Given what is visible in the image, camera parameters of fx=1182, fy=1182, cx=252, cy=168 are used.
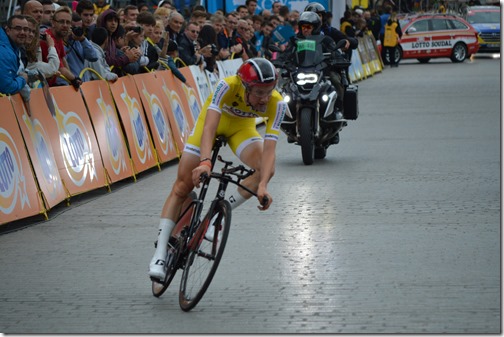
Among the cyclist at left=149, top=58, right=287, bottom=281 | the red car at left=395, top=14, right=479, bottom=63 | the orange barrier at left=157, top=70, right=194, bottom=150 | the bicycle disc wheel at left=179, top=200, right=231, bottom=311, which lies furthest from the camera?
the red car at left=395, top=14, right=479, bottom=63

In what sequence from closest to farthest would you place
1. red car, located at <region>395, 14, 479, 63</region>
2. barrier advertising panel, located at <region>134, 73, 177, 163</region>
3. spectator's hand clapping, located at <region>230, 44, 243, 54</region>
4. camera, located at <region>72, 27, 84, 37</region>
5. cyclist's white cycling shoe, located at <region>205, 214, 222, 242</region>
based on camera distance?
1. cyclist's white cycling shoe, located at <region>205, 214, 222, 242</region>
2. camera, located at <region>72, 27, 84, 37</region>
3. barrier advertising panel, located at <region>134, 73, 177, 163</region>
4. spectator's hand clapping, located at <region>230, 44, 243, 54</region>
5. red car, located at <region>395, 14, 479, 63</region>

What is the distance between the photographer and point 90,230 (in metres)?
10.6

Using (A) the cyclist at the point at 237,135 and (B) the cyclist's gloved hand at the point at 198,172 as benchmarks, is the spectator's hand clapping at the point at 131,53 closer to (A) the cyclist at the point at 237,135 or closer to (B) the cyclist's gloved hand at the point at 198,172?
(A) the cyclist at the point at 237,135

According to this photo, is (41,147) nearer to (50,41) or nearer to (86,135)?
(86,135)

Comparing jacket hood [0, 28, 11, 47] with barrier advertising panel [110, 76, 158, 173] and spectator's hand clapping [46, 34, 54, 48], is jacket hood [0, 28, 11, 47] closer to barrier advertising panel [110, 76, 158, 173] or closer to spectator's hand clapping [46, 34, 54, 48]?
spectator's hand clapping [46, 34, 54, 48]

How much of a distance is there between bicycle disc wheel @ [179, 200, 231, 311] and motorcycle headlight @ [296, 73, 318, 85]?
8.69m

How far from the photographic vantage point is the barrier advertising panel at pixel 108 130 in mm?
13438

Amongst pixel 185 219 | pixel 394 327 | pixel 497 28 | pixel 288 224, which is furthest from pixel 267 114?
pixel 497 28

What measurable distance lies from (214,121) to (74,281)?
1606 mm

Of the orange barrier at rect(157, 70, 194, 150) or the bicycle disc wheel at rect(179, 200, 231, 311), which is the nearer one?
the bicycle disc wheel at rect(179, 200, 231, 311)

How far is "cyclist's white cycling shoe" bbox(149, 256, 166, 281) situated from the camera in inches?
298

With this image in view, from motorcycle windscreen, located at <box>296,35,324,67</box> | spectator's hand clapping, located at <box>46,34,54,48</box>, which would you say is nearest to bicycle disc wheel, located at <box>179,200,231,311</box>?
spectator's hand clapping, located at <box>46,34,54,48</box>

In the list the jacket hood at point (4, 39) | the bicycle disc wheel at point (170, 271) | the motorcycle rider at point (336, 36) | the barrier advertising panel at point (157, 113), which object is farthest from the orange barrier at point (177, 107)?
the bicycle disc wheel at point (170, 271)

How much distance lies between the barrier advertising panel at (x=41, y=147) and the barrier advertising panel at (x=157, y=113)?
340cm
